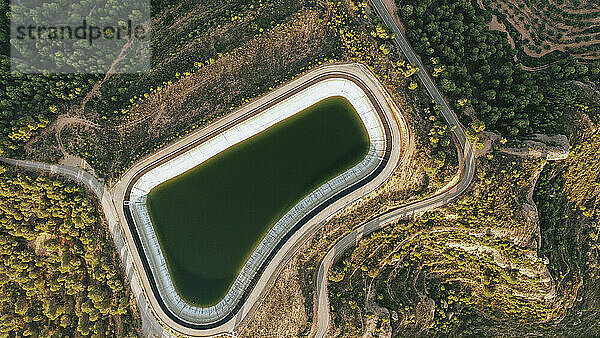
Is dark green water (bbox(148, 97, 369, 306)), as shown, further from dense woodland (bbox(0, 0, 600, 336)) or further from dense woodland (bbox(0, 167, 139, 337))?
dense woodland (bbox(0, 167, 139, 337))

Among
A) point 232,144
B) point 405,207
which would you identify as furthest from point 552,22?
point 232,144

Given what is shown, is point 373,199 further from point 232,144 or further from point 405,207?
point 232,144

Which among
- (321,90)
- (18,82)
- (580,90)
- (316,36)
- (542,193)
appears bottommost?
(542,193)

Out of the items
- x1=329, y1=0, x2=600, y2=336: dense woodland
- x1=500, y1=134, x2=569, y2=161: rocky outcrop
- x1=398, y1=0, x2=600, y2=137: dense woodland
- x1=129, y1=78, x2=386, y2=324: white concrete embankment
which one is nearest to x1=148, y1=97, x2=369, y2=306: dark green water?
x1=129, y1=78, x2=386, y2=324: white concrete embankment

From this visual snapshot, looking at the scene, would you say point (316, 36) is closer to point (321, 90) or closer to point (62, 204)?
point (321, 90)

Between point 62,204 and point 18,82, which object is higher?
point 18,82

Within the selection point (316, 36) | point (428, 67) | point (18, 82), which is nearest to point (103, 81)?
point (18, 82)

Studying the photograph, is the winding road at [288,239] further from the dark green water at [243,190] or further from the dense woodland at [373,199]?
the dark green water at [243,190]
